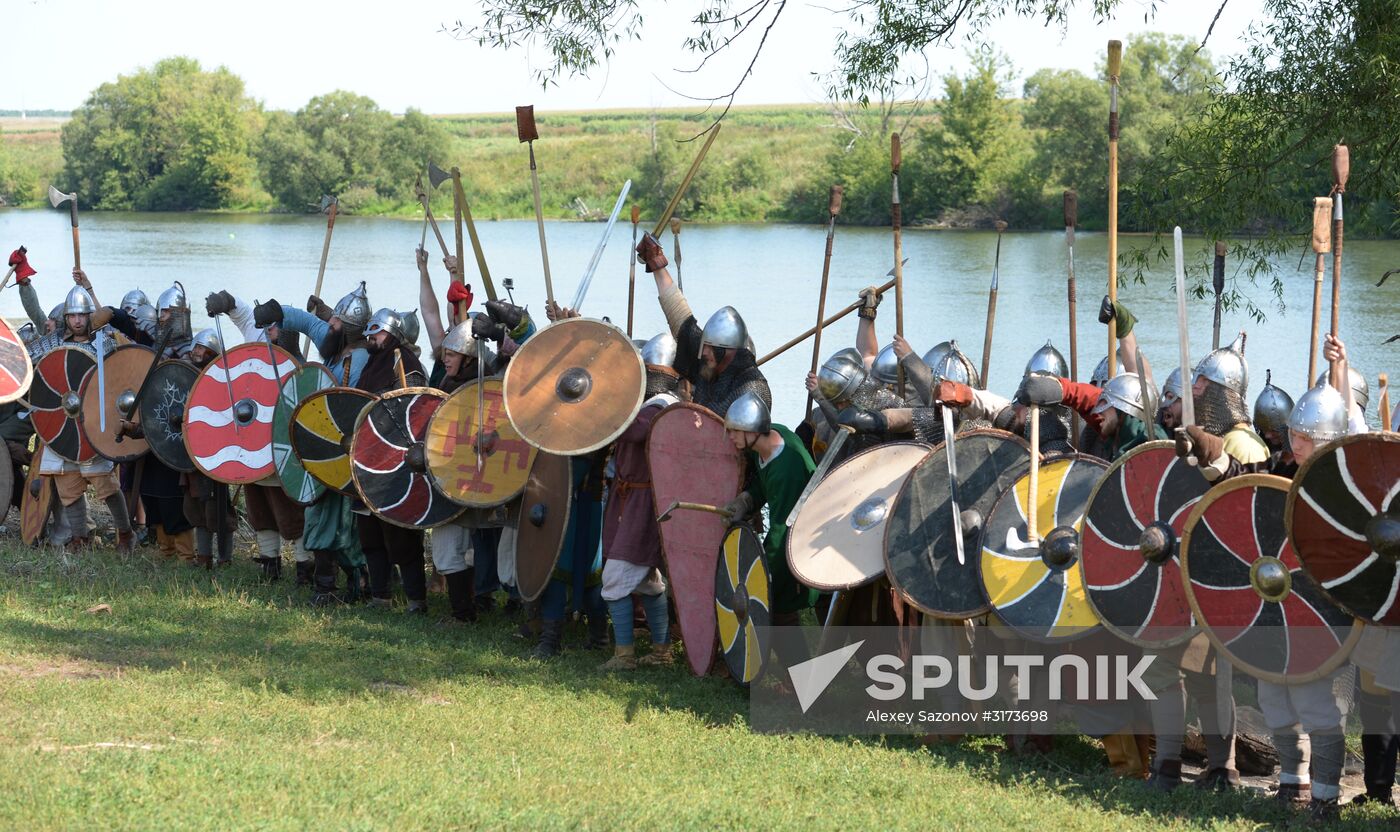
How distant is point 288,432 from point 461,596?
3.94 feet

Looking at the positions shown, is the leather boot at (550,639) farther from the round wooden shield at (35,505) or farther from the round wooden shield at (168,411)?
the round wooden shield at (35,505)

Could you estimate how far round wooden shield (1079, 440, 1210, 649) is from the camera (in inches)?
192

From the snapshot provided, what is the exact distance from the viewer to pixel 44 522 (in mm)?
8750

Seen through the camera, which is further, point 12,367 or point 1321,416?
point 12,367

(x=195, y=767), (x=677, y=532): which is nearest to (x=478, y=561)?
(x=677, y=532)

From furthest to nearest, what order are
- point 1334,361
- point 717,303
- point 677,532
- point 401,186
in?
point 401,186 < point 717,303 < point 677,532 < point 1334,361

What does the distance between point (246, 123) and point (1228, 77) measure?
3980 cm

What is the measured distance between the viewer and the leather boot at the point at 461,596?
732 cm

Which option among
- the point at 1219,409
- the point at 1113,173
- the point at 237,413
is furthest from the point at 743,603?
the point at 237,413

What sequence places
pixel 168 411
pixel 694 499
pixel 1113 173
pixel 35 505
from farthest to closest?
1. pixel 35 505
2. pixel 168 411
3. pixel 694 499
4. pixel 1113 173

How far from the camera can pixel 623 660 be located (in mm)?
6555

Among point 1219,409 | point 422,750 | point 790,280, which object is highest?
point 1219,409

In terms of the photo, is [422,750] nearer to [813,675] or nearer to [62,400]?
[813,675]

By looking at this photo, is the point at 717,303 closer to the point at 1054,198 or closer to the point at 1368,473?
the point at 1054,198
